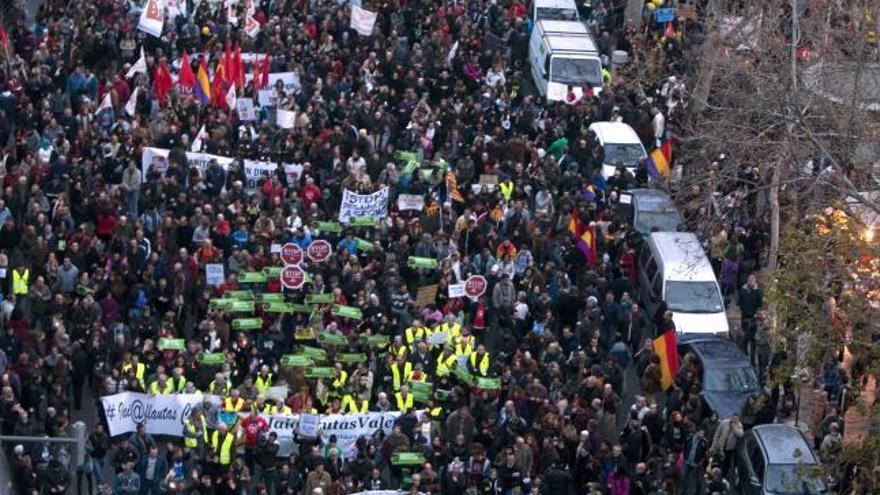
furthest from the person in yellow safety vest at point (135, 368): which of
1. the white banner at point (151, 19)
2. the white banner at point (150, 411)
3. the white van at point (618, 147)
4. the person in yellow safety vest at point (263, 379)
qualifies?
the white banner at point (151, 19)

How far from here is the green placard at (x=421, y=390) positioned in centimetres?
3494

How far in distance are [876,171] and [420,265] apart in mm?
7676

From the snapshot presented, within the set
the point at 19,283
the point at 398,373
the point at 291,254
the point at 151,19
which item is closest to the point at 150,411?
the point at 398,373

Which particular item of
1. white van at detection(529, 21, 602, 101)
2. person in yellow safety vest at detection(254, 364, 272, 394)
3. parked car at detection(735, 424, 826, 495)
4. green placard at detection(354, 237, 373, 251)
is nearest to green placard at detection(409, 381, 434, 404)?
person in yellow safety vest at detection(254, 364, 272, 394)

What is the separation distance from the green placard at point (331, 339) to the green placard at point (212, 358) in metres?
1.47

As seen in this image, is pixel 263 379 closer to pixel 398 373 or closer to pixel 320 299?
pixel 398 373

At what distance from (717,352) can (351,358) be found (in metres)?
5.42

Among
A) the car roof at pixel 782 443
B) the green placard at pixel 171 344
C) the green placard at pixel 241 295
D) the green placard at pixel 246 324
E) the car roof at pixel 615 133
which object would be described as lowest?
the car roof at pixel 782 443

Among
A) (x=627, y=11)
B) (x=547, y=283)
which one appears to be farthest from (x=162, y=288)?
(x=627, y=11)

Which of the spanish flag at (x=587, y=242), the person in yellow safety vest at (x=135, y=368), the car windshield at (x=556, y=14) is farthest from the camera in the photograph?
the car windshield at (x=556, y=14)

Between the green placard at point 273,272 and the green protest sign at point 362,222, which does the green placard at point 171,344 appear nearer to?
the green placard at point 273,272

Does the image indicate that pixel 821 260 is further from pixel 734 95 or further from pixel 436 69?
pixel 436 69

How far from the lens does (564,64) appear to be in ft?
157

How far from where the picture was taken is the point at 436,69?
153 feet
